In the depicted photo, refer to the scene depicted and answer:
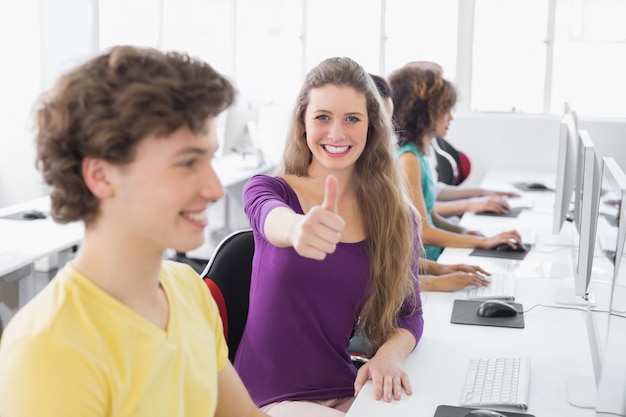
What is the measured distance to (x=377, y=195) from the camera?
2.12 metres

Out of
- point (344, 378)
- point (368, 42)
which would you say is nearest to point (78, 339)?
point (344, 378)

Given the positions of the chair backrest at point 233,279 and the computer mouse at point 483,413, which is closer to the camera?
the computer mouse at point 483,413


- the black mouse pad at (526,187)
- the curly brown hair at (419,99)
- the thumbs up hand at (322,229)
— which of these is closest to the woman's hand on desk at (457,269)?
the curly brown hair at (419,99)

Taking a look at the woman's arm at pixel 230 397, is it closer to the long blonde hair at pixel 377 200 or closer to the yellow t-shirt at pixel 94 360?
the yellow t-shirt at pixel 94 360

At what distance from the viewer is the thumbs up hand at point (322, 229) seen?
1452mm

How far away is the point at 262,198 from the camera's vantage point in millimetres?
1955

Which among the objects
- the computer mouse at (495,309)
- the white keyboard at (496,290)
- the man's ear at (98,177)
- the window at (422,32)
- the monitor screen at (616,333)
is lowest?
the white keyboard at (496,290)

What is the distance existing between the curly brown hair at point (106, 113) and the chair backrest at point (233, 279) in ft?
3.45

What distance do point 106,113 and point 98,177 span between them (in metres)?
0.09

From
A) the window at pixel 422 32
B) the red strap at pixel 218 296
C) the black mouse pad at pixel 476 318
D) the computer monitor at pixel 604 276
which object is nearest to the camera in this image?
the computer monitor at pixel 604 276

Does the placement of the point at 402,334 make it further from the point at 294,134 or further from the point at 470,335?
the point at 294,134

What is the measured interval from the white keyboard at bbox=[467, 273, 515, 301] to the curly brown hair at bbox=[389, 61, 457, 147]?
79cm

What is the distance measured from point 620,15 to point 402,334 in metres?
4.84

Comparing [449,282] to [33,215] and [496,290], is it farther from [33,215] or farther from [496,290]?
[33,215]
